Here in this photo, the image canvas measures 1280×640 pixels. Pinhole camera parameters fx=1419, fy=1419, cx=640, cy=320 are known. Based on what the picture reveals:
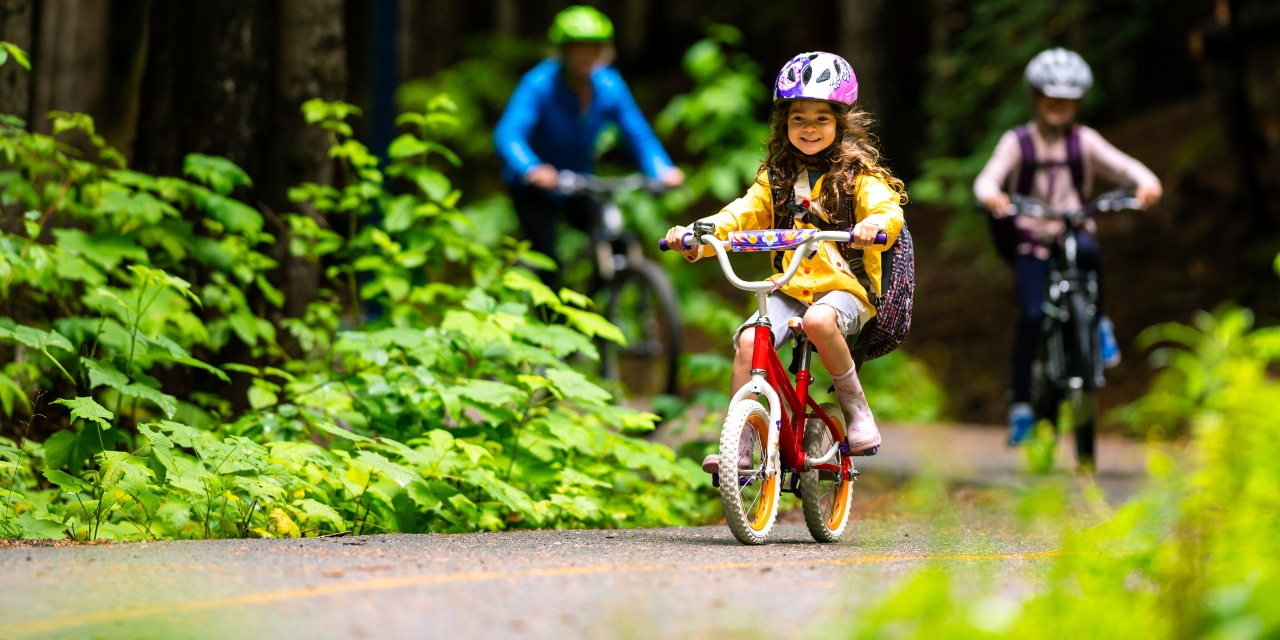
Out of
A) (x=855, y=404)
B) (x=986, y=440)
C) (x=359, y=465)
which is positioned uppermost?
(x=855, y=404)

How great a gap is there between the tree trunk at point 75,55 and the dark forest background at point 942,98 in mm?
13

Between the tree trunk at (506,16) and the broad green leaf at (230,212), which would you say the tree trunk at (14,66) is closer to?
the broad green leaf at (230,212)

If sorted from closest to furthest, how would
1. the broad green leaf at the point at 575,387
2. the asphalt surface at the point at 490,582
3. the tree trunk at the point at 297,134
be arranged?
the asphalt surface at the point at 490,582
the broad green leaf at the point at 575,387
the tree trunk at the point at 297,134

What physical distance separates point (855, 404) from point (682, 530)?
867 millimetres

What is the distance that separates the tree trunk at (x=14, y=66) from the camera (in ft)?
20.0

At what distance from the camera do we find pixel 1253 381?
8.70 ft

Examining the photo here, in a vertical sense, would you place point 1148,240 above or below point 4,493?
above

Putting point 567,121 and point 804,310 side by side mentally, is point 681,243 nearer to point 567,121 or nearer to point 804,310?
point 804,310

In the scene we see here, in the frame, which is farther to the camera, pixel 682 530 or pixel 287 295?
pixel 287 295

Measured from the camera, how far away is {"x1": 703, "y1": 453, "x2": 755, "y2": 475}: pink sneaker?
4.41m

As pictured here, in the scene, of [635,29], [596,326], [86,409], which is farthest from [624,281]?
[635,29]

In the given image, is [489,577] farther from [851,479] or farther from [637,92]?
[637,92]

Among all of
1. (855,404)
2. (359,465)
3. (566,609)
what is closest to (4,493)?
(359,465)

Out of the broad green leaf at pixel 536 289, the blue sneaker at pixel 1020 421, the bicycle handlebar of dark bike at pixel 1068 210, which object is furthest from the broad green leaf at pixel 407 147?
the blue sneaker at pixel 1020 421
